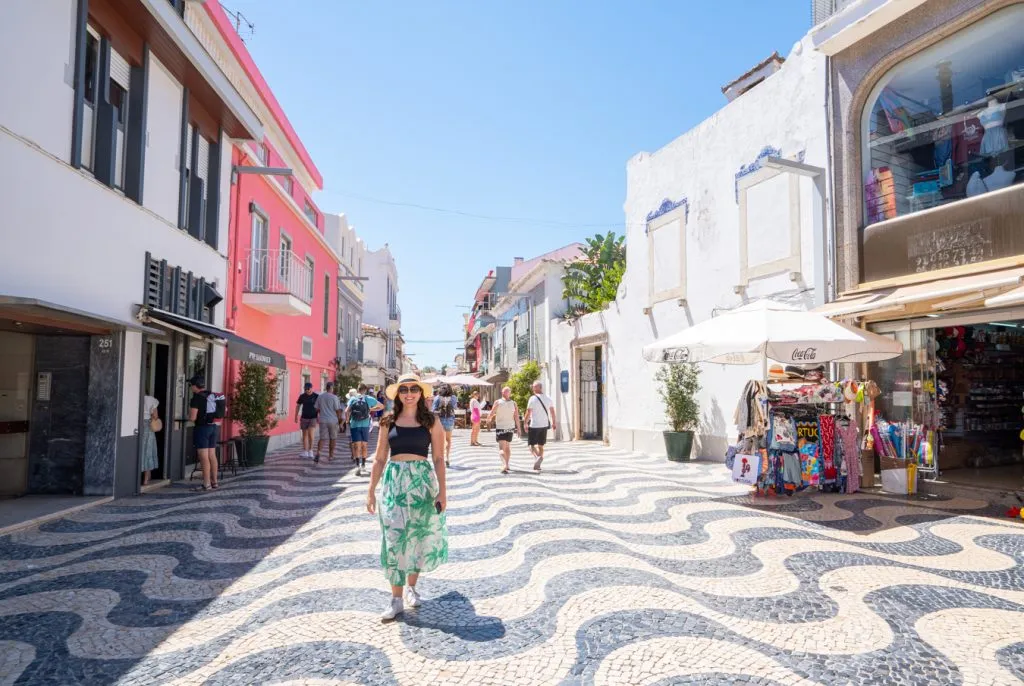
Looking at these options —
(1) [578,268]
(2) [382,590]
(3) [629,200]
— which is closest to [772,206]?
(3) [629,200]

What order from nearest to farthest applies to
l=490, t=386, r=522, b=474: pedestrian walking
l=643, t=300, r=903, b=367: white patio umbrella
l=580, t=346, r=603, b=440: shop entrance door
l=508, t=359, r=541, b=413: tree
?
l=643, t=300, r=903, b=367: white patio umbrella, l=490, t=386, r=522, b=474: pedestrian walking, l=580, t=346, r=603, b=440: shop entrance door, l=508, t=359, r=541, b=413: tree

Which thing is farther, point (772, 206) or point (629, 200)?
point (629, 200)

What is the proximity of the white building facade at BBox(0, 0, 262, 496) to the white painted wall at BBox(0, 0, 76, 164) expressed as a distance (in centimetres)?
2

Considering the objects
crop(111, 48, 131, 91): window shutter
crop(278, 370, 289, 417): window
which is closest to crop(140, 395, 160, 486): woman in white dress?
crop(111, 48, 131, 91): window shutter

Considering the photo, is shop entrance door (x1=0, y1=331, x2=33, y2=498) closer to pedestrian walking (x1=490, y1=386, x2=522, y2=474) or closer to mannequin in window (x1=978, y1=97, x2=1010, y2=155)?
pedestrian walking (x1=490, y1=386, x2=522, y2=474)

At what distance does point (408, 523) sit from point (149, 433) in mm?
6888

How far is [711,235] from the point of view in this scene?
1186 cm

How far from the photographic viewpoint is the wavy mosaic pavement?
3137 mm

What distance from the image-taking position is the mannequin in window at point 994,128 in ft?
24.8

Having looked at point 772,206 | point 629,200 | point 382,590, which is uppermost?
point 629,200

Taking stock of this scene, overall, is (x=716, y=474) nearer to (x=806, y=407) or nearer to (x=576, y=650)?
(x=806, y=407)

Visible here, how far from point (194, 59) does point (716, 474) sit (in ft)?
35.2

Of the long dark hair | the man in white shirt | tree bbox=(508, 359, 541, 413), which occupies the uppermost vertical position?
tree bbox=(508, 359, 541, 413)

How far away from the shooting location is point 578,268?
21.9 m
